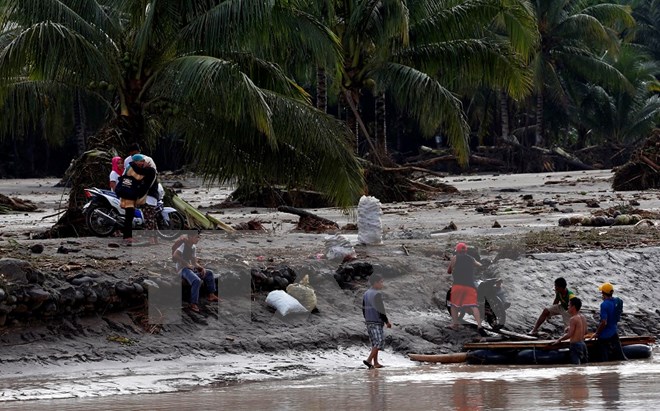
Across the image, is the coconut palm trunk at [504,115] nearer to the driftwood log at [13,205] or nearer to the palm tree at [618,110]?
the palm tree at [618,110]

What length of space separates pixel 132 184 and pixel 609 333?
19.8 ft

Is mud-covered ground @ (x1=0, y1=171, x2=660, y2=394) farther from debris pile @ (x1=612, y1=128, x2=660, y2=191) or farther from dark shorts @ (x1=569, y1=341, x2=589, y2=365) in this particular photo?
debris pile @ (x1=612, y1=128, x2=660, y2=191)

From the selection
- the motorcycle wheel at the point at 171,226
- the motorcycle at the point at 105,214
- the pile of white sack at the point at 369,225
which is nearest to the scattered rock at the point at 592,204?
the pile of white sack at the point at 369,225

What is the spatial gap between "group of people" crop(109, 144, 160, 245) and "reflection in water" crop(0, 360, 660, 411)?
13.8ft

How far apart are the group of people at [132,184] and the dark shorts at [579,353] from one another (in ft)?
17.6

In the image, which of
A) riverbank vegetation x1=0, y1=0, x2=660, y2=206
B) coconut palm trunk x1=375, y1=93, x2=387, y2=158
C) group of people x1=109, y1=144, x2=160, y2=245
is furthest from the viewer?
coconut palm trunk x1=375, y1=93, x2=387, y2=158

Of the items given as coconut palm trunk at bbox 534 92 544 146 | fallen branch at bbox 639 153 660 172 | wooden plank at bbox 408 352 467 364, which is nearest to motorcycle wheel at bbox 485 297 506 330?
wooden plank at bbox 408 352 467 364

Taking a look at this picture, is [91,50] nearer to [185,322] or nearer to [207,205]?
[185,322]

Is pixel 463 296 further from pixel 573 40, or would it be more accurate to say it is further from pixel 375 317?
pixel 573 40

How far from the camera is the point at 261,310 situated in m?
13.2

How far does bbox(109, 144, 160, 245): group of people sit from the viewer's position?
14.7 metres

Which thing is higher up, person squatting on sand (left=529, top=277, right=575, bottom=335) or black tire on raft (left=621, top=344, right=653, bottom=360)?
person squatting on sand (left=529, top=277, right=575, bottom=335)

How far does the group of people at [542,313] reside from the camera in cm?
1219

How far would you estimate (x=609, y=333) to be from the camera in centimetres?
1273
